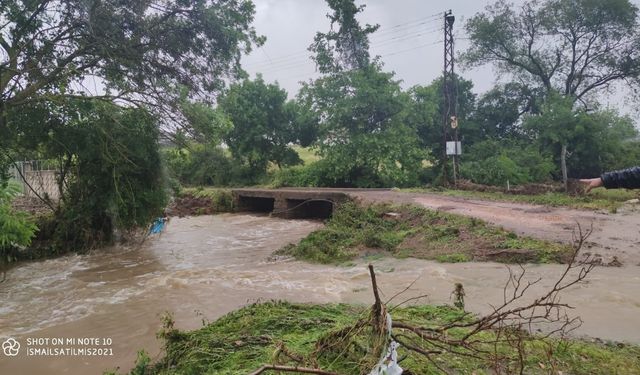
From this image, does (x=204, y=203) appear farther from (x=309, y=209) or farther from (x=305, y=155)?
(x=305, y=155)

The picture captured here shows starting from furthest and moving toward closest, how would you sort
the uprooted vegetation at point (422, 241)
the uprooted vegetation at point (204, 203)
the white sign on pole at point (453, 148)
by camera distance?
the uprooted vegetation at point (204, 203) < the white sign on pole at point (453, 148) < the uprooted vegetation at point (422, 241)

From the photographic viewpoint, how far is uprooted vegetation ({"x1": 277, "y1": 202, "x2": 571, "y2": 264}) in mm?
7602

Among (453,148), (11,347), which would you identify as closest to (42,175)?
(11,347)

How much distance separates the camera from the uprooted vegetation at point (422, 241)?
7.60 metres

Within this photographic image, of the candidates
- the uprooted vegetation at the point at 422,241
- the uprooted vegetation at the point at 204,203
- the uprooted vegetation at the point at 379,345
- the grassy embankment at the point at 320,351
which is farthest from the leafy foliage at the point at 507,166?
the grassy embankment at the point at 320,351

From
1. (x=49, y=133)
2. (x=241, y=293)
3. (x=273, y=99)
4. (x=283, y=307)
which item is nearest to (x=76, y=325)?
(x=241, y=293)

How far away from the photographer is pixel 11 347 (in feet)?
17.0

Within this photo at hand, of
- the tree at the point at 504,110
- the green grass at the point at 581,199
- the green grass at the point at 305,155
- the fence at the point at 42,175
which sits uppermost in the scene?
the tree at the point at 504,110

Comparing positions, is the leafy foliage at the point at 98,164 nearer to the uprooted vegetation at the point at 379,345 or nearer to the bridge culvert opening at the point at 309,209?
the bridge culvert opening at the point at 309,209

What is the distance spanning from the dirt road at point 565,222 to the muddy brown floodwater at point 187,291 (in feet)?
3.32

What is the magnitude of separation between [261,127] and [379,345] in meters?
24.4

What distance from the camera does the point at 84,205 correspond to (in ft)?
37.1

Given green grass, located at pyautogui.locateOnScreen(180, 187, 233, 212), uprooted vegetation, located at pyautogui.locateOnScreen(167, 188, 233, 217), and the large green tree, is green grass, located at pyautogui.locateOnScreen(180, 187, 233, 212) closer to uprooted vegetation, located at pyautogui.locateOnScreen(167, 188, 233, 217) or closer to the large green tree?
uprooted vegetation, located at pyautogui.locateOnScreen(167, 188, 233, 217)

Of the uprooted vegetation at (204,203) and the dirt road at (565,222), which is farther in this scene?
the uprooted vegetation at (204,203)
